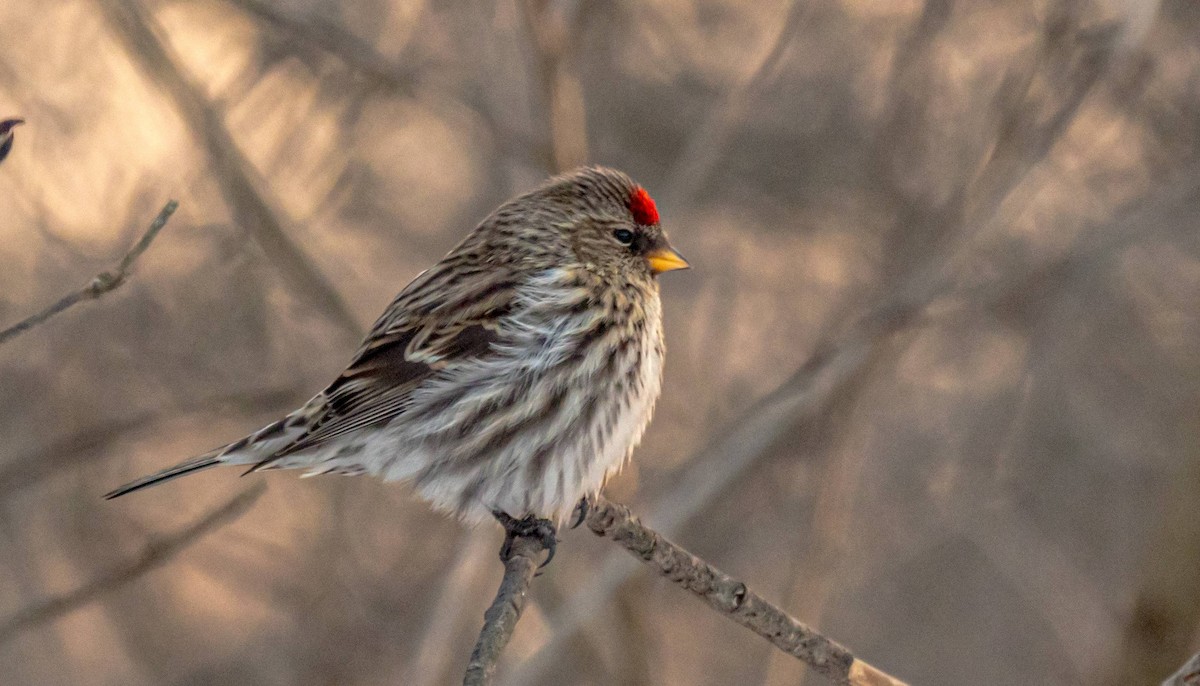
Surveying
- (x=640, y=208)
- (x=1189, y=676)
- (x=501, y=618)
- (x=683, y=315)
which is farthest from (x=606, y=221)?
(x=683, y=315)

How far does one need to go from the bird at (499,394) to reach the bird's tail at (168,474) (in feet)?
0.32

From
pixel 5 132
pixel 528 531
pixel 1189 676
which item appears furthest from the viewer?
pixel 528 531

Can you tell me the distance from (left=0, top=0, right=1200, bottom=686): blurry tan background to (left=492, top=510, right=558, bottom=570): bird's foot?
46 centimetres

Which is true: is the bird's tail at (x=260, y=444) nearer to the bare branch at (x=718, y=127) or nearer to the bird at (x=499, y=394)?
the bird at (x=499, y=394)

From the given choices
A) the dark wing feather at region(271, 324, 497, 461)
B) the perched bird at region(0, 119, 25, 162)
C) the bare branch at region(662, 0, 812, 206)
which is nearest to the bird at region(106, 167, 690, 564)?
the dark wing feather at region(271, 324, 497, 461)

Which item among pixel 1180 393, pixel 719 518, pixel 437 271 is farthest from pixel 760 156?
pixel 437 271

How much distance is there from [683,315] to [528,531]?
285cm

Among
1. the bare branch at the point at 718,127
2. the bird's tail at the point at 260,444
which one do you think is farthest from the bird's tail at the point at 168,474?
the bare branch at the point at 718,127

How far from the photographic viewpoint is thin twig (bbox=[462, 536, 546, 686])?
2406 mm

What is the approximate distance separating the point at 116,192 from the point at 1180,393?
4.80 metres

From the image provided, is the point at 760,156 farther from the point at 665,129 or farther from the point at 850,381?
the point at 850,381

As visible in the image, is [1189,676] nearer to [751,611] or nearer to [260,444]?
[751,611]

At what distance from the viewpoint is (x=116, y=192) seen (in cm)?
539

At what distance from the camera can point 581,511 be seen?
3686mm
